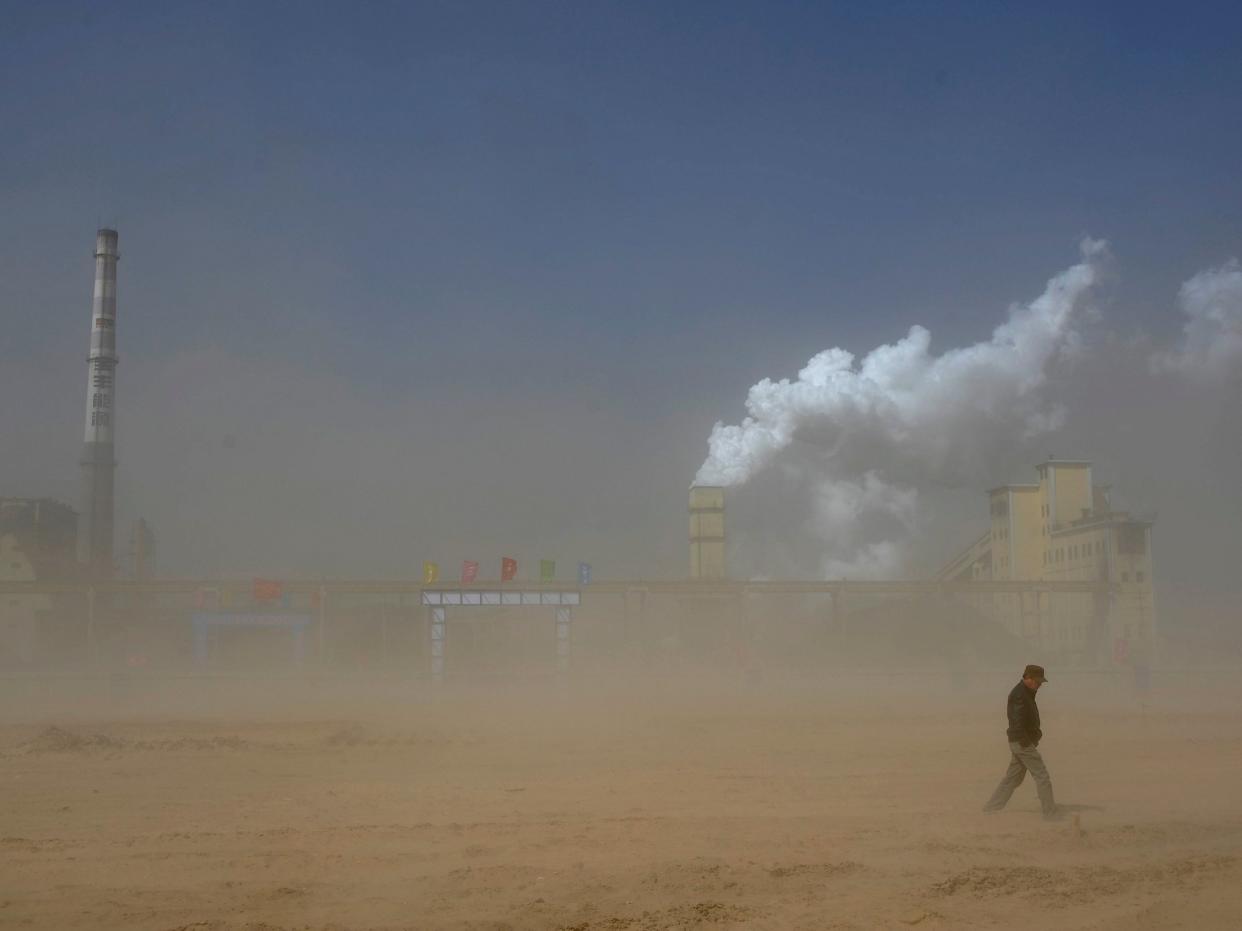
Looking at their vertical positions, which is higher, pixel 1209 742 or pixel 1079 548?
pixel 1079 548

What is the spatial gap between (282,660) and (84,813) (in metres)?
41.3

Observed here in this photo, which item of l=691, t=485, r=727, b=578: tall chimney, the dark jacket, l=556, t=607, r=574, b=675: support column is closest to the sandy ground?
the dark jacket

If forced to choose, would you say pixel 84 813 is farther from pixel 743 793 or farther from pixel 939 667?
pixel 939 667

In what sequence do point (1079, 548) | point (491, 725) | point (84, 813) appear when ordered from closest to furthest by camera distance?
point (84, 813), point (491, 725), point (1079, 548)

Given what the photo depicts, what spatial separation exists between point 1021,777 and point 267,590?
43.2 meters

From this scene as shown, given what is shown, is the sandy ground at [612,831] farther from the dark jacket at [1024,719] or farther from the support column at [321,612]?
the support column at [321,612]

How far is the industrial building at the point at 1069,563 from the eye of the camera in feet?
169

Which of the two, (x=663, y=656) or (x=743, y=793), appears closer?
(x=743, y=793)

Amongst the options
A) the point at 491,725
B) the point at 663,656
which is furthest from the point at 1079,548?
the point at 491,725

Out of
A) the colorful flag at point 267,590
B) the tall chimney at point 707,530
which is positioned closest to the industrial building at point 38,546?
the colorful flag at point 267,590

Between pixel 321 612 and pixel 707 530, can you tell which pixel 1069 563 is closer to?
pixel 707 530

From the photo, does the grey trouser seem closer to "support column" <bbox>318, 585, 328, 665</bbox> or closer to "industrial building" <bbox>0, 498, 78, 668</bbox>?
"support column" <bbox>318, 585, 328, 665</bbox>

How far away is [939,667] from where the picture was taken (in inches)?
1833

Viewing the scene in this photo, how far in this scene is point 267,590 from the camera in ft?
166
